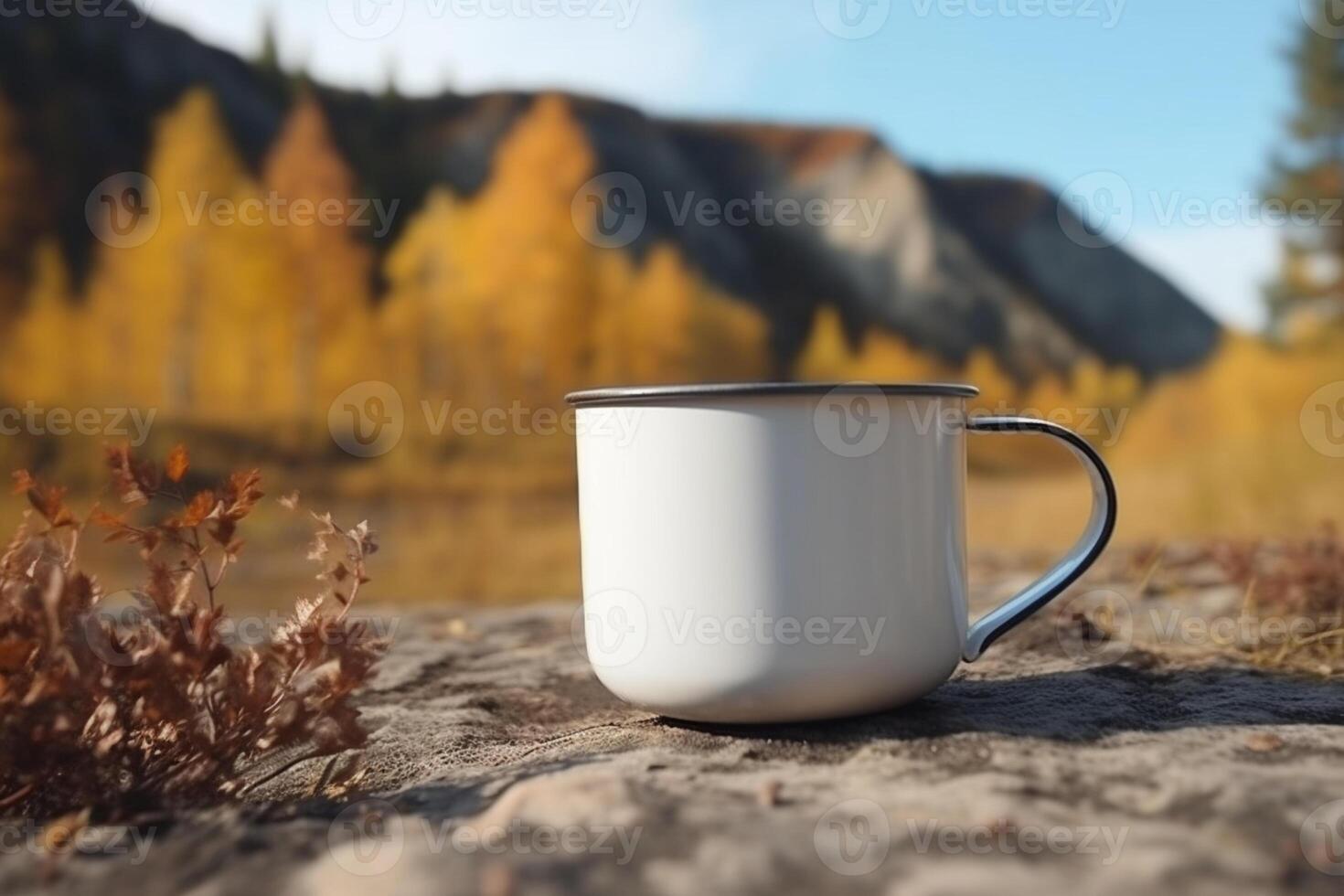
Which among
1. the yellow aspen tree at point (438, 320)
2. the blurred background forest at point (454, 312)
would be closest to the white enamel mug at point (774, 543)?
the blurred background forest at point (454, 312)

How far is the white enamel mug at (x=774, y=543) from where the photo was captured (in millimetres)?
1238

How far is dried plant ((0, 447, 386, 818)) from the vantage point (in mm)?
1126

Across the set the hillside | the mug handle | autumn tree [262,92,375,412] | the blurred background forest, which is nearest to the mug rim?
the mug handle

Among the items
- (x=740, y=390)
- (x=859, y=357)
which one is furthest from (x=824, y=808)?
(x=859, y=357)

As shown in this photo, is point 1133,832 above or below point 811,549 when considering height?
below

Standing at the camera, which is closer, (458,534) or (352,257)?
(458,534)

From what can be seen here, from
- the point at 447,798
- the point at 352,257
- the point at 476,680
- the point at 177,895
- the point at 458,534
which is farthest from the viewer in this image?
the point at 352,257

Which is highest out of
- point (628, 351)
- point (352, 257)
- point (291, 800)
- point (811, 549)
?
point (352, 257)

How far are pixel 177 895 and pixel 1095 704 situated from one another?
3.56 feet

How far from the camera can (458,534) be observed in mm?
6121

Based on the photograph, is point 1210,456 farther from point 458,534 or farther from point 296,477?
point 296,477

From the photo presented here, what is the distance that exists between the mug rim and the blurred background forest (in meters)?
4.46

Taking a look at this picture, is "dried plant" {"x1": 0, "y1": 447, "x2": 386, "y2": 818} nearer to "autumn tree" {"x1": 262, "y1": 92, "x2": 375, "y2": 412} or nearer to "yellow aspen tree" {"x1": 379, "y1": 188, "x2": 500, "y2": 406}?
"yellow aspen tree" {"x1": 379, "y1": 188, "x2": 500, "y2": 406}

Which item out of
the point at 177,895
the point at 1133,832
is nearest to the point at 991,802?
the point at 1133,832
